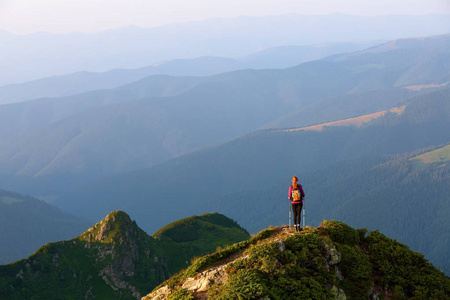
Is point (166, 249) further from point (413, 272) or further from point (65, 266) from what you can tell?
point (413, 272)

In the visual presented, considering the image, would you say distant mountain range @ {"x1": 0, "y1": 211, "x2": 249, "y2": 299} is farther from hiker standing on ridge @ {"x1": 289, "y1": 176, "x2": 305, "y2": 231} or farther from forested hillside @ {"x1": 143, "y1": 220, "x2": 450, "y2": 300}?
hiker standing on ridge @ {"x1": 289, "y1": 176, "x2": 305, "y2": 231}

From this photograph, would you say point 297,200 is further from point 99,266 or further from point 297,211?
point 99,266

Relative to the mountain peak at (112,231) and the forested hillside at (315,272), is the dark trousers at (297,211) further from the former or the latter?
the mountain peak at (112,231)

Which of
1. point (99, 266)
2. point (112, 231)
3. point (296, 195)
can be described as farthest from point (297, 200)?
point (112, 231)

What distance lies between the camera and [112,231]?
9838 cm

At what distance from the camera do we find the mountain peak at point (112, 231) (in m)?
97.6

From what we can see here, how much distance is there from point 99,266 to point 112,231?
829 centimetres

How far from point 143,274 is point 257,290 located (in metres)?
79.1

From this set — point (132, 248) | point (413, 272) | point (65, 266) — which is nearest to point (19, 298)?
point (65, 266)

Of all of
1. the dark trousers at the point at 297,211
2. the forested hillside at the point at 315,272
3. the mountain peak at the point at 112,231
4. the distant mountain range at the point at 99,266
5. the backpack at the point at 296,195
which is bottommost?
the distant mountain range at the point at 99,266

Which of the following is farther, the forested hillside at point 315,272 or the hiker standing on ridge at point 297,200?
the hiker standing on ridge at point 297,200

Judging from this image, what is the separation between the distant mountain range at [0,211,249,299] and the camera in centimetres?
8656

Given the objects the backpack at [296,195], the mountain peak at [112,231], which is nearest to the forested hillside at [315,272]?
the backpack at [296,195]

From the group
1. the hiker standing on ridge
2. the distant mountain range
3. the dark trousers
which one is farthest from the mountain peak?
the hiker standing on ridge
